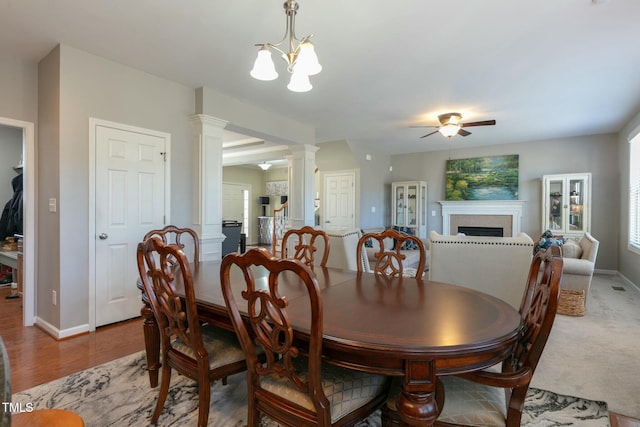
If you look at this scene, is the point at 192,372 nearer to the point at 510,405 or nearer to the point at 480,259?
the point at 510,405

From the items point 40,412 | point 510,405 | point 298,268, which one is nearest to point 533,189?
point 510,405

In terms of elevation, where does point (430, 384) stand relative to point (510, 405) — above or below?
above

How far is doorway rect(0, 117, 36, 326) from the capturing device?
3.06 metres

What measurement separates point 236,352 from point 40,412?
2.80 ft

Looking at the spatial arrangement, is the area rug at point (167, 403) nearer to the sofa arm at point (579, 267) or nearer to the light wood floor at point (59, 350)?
the light wood floor at point (59, 350)

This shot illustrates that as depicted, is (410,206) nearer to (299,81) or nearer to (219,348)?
(299,81)

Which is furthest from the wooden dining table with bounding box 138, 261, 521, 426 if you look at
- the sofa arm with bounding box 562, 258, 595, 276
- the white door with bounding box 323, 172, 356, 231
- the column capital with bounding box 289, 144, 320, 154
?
the white door with bounding box 323, 172, 356, 231

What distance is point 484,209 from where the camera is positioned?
22.7ft

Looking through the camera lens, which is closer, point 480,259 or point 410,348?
point 410,348

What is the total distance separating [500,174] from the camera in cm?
678

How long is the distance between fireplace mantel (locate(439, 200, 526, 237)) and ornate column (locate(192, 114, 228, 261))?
17.5ft

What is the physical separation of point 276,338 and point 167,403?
124 centimetres

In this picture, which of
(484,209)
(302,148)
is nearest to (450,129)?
(302,148)

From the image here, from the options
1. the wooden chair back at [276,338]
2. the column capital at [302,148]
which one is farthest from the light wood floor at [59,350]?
the column capital at [302,148]
